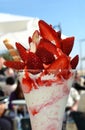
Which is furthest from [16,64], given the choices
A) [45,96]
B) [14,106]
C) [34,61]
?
[14,106]

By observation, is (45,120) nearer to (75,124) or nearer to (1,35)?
(75,124)

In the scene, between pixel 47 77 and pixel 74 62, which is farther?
pixel 74 62

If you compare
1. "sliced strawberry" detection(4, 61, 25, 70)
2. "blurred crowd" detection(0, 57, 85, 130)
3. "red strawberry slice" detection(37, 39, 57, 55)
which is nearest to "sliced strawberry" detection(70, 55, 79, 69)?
"red strawberry slice" detection(37, 39, 57, 55)

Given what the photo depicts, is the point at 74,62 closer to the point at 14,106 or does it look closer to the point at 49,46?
the point at 49,46

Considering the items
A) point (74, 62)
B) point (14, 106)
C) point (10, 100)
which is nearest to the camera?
point (74, 62)

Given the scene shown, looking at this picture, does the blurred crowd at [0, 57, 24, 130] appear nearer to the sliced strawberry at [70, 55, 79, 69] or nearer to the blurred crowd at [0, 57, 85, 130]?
the blurred crowd at [0, 57, 85, 130]

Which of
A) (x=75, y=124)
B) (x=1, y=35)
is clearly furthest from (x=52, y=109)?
(x=1, y=35)
